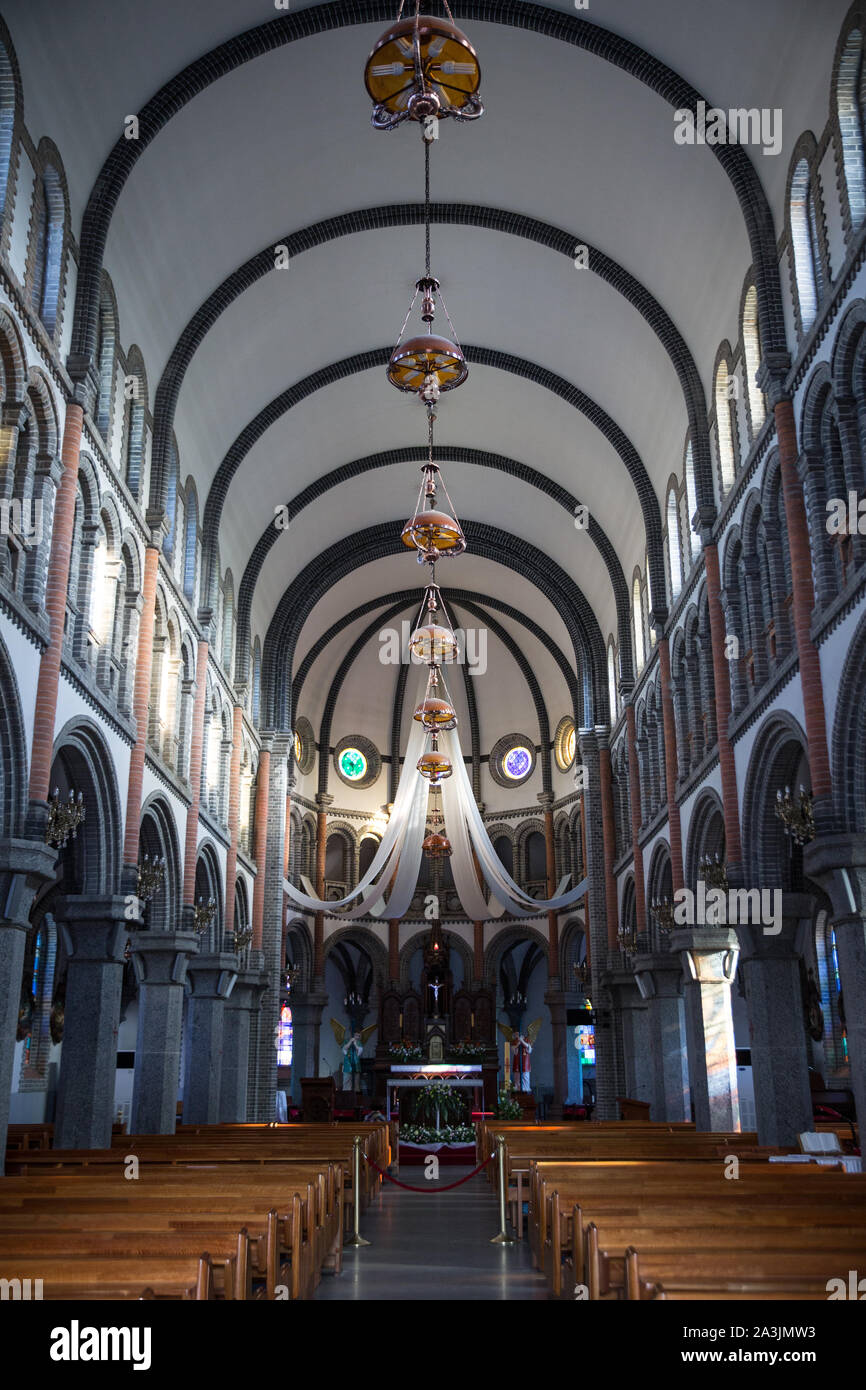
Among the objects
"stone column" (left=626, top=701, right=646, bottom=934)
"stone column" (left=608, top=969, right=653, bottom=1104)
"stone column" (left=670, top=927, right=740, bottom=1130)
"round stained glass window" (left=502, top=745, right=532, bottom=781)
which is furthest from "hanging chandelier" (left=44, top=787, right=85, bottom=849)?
"round stained glass window" (left=502, top=745, right=532, bottom=781)

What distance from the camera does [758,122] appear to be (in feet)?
56.3

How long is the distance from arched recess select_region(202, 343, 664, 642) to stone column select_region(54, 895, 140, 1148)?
933 centimetres

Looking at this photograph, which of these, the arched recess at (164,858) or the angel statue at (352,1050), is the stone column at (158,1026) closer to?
the arched recess at (164,858)

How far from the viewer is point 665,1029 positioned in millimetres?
26297

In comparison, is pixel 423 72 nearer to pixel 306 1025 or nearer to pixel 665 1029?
pixel 665 1029

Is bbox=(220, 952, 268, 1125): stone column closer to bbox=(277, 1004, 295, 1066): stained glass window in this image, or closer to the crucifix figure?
bbox=(277, 1004, 295, 1066): stained glass window

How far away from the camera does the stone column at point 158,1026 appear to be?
21.0 meters

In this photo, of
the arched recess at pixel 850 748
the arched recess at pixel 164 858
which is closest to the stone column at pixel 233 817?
the arched recess at pixel 164 858

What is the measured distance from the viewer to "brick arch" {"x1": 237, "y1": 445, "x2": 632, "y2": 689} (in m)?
30.6

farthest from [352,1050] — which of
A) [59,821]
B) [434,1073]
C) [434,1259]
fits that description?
[434,1259]

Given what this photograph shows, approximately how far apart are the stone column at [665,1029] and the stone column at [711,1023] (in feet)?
13.6
